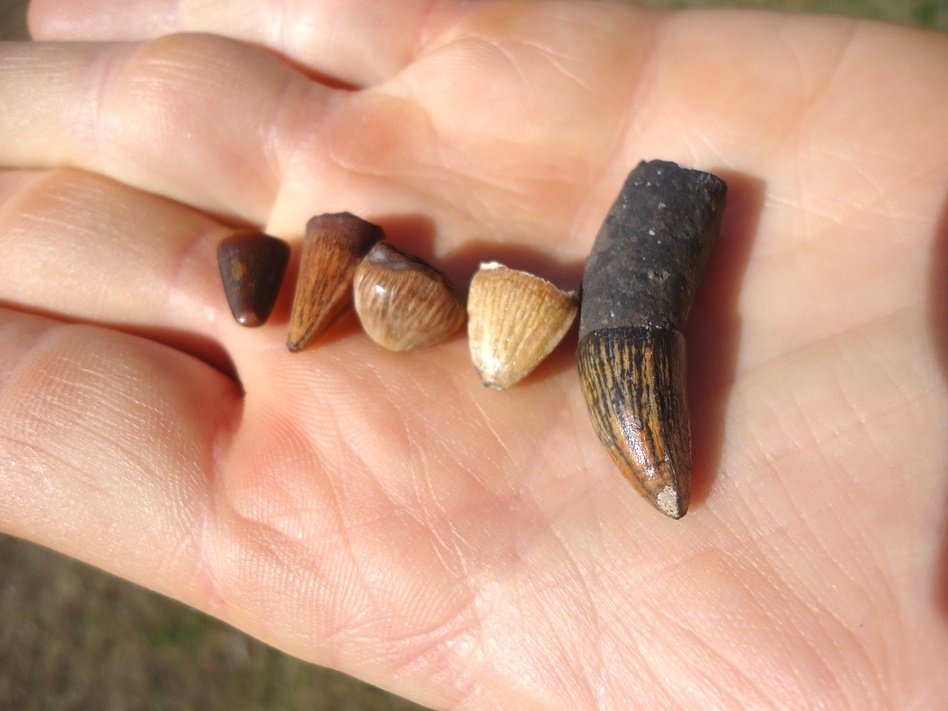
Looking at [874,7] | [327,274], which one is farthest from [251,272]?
[874,7]

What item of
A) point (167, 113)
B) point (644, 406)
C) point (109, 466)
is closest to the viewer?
point (644, 406)

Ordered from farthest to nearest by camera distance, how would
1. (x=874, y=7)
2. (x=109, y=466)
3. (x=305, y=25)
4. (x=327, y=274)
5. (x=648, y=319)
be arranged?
(x=874, y=7) < (x=305, y=25) < (x=327, y=274) < (x=109, y=466) < (x=648, y=319)

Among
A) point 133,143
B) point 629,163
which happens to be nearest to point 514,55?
point 629,163

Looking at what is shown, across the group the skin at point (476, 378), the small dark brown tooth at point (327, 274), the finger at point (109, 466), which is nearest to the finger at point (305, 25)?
the skin at point (476, 378)

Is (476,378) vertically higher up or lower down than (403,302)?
lower down

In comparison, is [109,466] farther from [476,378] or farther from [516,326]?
[516,326]

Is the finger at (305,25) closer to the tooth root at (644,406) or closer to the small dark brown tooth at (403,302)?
the small dark brown tooth at (403,302)
